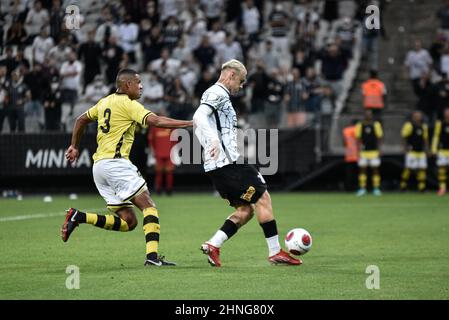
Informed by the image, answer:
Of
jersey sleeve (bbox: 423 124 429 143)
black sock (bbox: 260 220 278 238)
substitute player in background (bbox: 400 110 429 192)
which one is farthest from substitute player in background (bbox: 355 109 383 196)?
black sock (bbox: 260 220 278 238)

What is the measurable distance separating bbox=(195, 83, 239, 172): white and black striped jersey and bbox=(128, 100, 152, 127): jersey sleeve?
0.64 meters

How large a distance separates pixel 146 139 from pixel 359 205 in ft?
24.4

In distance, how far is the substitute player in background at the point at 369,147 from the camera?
27.1m

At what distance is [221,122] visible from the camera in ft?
39.0

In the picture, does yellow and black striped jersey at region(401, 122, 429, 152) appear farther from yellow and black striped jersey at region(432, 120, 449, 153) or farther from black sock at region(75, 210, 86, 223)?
black sock at region(75, 210, 86, 223)

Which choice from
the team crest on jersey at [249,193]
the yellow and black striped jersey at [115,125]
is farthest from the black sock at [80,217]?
the team crest on jersey at [249,193]

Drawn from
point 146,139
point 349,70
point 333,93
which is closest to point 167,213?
point 146,139

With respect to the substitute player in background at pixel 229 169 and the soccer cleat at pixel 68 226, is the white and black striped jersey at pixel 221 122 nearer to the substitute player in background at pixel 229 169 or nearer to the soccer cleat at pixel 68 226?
the substitute player in background at pixel 229 169

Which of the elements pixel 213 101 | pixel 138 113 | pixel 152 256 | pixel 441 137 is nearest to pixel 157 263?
pixel 152 256

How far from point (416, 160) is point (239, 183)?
16.6 meters

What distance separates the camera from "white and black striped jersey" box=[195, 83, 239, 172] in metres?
11.7

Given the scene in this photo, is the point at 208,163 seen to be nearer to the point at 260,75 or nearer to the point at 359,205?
the point at 359,205

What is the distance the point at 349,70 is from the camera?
30281 millimetres
